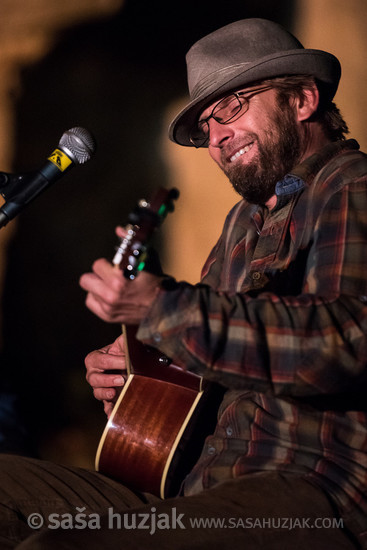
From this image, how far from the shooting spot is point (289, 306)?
132 cm

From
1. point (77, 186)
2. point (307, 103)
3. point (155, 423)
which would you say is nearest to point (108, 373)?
point (155, 423)

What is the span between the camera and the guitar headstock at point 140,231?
1.24 meters

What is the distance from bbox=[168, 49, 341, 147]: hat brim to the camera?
1.92 meters

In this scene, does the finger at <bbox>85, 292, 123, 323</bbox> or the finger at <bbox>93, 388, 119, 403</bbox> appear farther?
the finger at <bbox>93, 388, 119, 403</bbox>

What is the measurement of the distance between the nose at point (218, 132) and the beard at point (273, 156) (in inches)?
3.1

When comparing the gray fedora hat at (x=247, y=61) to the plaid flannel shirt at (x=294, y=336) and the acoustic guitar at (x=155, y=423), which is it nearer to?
the plaid flannel shirt at (x=294, y=336)

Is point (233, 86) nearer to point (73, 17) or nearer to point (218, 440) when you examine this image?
point (218, 440)

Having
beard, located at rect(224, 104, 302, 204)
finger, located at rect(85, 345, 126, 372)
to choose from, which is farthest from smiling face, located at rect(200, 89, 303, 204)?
finger, located at rect(85, 345, 126, 372)

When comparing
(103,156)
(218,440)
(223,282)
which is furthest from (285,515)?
(103,156)

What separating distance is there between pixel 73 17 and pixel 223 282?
1.71 m

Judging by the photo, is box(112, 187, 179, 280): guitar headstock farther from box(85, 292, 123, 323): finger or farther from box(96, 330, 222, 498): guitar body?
box(96, 330, 222, 498): guitar body

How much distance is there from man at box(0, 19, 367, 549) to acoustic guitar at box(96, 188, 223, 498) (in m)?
0.07

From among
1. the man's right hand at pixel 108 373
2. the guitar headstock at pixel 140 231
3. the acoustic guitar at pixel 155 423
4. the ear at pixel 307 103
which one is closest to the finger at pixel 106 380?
the man's right hand at pixel 108 373

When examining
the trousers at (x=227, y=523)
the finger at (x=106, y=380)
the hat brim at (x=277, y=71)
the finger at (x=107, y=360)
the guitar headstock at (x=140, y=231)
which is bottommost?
the trousers at (x=227, y=523)
